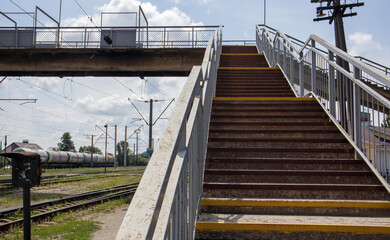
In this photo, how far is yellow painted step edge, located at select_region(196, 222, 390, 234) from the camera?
3463 millimetres

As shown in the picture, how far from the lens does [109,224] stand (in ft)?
28.8

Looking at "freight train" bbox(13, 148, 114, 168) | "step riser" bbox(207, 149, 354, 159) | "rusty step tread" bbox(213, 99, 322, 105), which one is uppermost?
"rusty step tread" bbox(213, 99, 322, 105)

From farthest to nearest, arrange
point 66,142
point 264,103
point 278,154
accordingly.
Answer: point 66,142 < point 264,103 < point 278,154

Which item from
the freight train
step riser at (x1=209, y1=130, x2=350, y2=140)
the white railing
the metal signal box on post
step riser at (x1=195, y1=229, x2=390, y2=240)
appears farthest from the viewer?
the freight train

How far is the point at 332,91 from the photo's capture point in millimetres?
6211

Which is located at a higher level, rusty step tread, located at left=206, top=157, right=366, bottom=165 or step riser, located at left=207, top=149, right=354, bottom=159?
step riser, located at left=207, top=149, right=354, bottom=159

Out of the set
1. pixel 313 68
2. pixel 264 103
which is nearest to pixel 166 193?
pixel 264 103

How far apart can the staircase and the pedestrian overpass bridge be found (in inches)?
0.4

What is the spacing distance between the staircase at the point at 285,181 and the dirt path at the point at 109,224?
351cm

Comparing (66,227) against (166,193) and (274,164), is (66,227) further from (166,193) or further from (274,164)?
(166,193)

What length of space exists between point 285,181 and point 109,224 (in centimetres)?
555

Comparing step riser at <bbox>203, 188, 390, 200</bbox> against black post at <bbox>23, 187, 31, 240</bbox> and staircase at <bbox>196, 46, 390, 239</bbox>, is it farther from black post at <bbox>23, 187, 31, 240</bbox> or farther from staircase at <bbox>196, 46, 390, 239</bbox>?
black post at <bbox>23, 187, 31, 240</bbox>

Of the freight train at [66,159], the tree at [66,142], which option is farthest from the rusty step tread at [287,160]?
the tree at [66,142]

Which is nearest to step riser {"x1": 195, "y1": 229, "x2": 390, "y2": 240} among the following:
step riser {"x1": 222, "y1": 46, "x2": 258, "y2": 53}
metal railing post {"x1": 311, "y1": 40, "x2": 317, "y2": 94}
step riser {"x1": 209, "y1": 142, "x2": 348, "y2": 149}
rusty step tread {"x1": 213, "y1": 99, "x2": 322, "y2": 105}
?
step riser {"x1": 209, "y1": 142, "x2": 348, "y2": 149}
